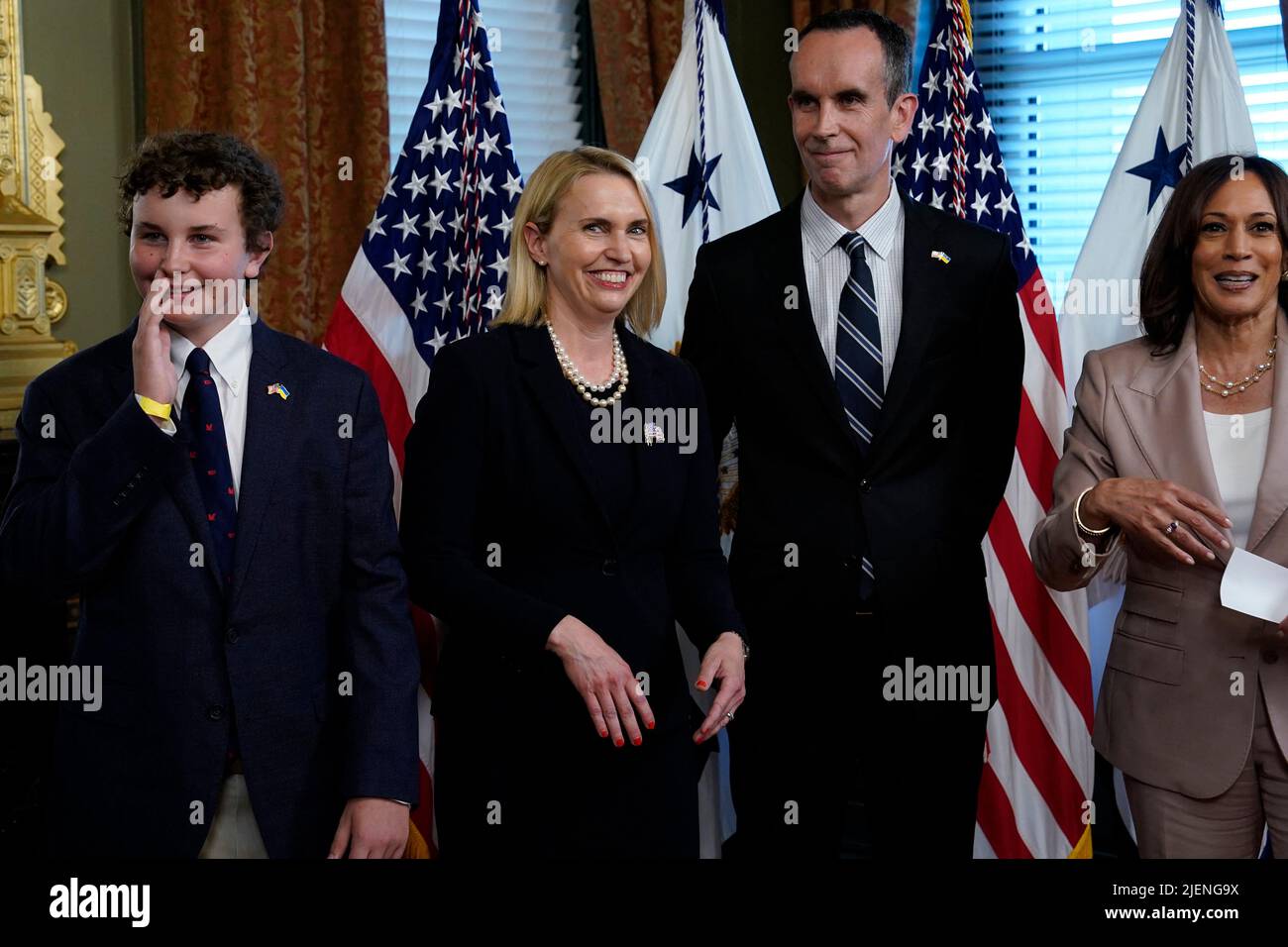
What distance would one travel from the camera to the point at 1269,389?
2326 mm

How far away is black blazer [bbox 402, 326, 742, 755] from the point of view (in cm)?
208

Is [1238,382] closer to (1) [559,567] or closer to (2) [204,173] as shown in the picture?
(1) [559,567]

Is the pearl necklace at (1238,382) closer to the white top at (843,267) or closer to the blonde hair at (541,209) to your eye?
the white top at (843,267)

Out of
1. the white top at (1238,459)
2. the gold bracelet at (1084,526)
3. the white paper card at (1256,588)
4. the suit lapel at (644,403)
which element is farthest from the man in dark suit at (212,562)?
the white top at (1238,459)

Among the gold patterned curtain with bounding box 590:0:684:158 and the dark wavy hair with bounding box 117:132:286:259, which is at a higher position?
the gold patterned curtain with bounding box 590:0:684:158

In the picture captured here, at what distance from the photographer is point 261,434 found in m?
1.92

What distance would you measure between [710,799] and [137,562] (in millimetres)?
1862

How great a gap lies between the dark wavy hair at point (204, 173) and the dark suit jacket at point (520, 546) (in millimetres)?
378

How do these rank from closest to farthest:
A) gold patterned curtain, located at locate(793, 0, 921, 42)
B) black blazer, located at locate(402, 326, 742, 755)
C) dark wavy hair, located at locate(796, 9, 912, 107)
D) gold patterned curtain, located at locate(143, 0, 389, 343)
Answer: black blazer, located at locate(402, 326, 742, 755) < dark wavy hair, located at locate(796, 9, 912, 107) < gold patterned curtain, located at locate(143, 0, 389, 343) < gold patterned curtain, located at locate(793, 0, 921, 42)

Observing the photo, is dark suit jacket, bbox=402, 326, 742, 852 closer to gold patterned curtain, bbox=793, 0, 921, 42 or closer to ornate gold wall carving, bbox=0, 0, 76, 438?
ornate gold wall carving, bbox=0, 0, 76, 438

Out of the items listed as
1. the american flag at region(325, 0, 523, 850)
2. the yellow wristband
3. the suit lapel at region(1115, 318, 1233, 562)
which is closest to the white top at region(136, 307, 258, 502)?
the yellow wristband

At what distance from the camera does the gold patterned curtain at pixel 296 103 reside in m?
3.62

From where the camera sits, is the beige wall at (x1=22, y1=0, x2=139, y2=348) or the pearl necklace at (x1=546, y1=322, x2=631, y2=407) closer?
the pearl necklace at (x1=546, y1=322, x2=631, y2=407)

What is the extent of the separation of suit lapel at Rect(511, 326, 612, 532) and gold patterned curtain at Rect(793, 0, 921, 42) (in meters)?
2.73
